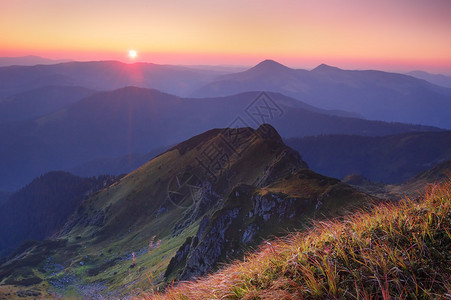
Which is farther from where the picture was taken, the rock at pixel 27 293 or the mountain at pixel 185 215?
the rock at pixel 27 293

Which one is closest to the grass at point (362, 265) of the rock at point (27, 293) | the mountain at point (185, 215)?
the mountain at point (185, 215)

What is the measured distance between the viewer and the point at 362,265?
17.1 ft

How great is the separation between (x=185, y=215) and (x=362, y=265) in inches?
3599

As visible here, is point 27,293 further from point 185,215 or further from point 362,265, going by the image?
point 362,265

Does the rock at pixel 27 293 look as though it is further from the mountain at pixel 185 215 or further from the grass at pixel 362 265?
the grass at pixel 362 265

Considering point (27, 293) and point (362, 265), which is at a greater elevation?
point (362, 265)

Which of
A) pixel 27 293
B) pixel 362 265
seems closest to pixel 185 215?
pixel 27 293

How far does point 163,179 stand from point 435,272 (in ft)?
429

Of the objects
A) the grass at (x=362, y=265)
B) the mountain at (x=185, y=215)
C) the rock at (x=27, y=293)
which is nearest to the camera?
the grass at (x=362, y=265)

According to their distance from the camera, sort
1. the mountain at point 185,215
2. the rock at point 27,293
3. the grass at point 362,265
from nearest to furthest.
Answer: the grass at point 362,265
the mountain at point 185,215
the rock at point 27,293

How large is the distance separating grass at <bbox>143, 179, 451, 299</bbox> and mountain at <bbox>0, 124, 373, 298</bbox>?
32.8ft

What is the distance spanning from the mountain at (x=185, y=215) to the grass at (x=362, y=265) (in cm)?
999

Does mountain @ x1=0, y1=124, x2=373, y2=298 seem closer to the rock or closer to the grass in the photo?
the rock

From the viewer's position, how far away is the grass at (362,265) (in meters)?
4.72
